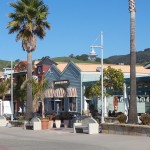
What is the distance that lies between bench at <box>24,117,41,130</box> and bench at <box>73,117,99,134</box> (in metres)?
5.24

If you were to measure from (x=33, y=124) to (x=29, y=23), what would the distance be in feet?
31.4

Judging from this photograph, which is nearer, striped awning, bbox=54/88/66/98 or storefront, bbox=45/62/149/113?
storefront, bbox=45/62/149/113

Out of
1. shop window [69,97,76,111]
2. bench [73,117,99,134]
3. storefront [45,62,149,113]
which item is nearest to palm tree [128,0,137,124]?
bench [73,117,99,134]

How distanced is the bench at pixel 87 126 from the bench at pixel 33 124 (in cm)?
524

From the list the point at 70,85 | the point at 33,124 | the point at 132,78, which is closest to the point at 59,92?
the point at 70,85

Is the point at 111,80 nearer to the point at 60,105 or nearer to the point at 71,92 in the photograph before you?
the point at 71,92

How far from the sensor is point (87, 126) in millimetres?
27047

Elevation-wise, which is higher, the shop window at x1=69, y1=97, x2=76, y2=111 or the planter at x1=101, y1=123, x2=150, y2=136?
the shop window at x1=69, y1=97, x2=76, y2=111

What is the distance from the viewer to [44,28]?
1529 inches

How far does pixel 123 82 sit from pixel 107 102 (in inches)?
235

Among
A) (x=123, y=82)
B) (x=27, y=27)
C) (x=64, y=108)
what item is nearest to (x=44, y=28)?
(x=27, y=27)

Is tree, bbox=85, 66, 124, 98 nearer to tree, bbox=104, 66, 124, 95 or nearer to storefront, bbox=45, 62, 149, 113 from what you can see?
tree, bbox=104, 66, 124, 95

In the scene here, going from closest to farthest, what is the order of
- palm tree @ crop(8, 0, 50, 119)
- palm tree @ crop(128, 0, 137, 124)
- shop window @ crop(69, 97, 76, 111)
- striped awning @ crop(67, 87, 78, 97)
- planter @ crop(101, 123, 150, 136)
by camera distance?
1. planter @ crop(101, 123, 150, 136)
2. palm tree @ crop(128, 0, 137, 124)
3. palm tree @ crop(8, 0, 50, 119)
4. striped awning @ crop(67, 87, 78, 97)
5. shop window @ crop(69, 97, 76, 111)

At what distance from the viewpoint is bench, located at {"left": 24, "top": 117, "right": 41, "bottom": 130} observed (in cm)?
3262
